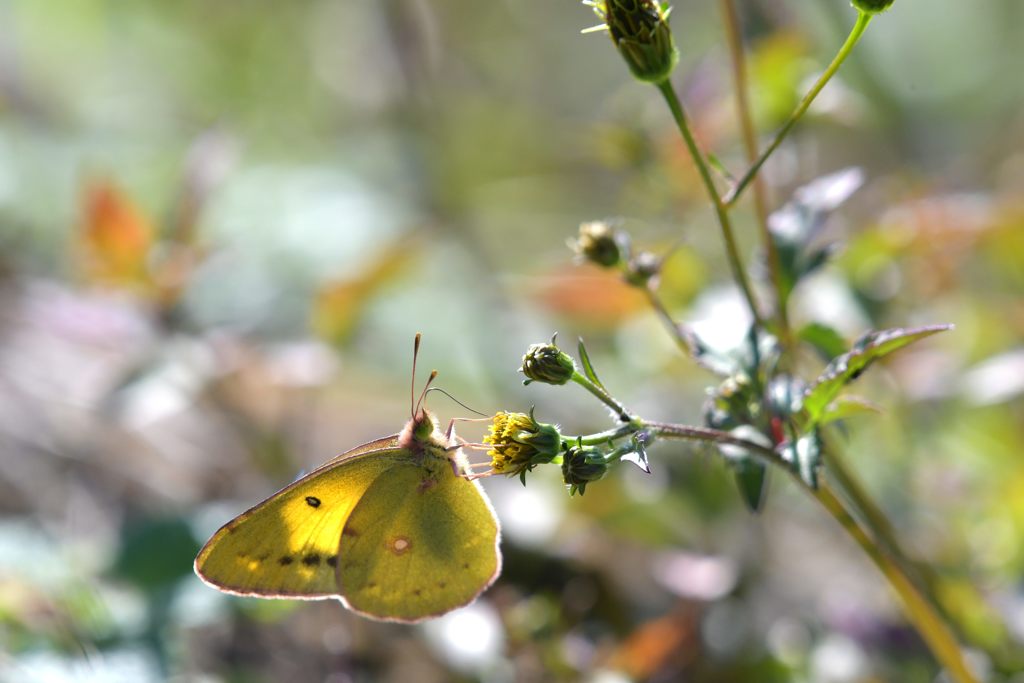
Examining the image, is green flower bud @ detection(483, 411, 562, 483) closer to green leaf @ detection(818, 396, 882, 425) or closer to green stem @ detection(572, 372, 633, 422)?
green stem @ detection(572, 372, 633, 422)

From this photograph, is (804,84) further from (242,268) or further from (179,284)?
(242,268)

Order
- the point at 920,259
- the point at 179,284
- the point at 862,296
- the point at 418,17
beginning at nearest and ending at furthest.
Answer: the point at 862,296, the point at 179,284, the point at 920,259, the point at 418,17

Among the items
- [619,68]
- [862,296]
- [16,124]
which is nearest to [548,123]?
[619,68]

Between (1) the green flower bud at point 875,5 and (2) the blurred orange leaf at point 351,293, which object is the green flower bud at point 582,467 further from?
(2) the blurred orange leaf at point 351,293

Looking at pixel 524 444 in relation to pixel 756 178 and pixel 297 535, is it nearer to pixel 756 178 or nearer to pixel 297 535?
pixel 297 535

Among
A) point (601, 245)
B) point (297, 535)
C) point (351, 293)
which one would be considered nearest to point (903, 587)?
point (601, 245)

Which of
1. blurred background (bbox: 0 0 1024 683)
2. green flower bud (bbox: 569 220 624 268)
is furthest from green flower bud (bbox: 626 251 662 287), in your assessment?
blurred background (bbox: 0 0 1024 683)
